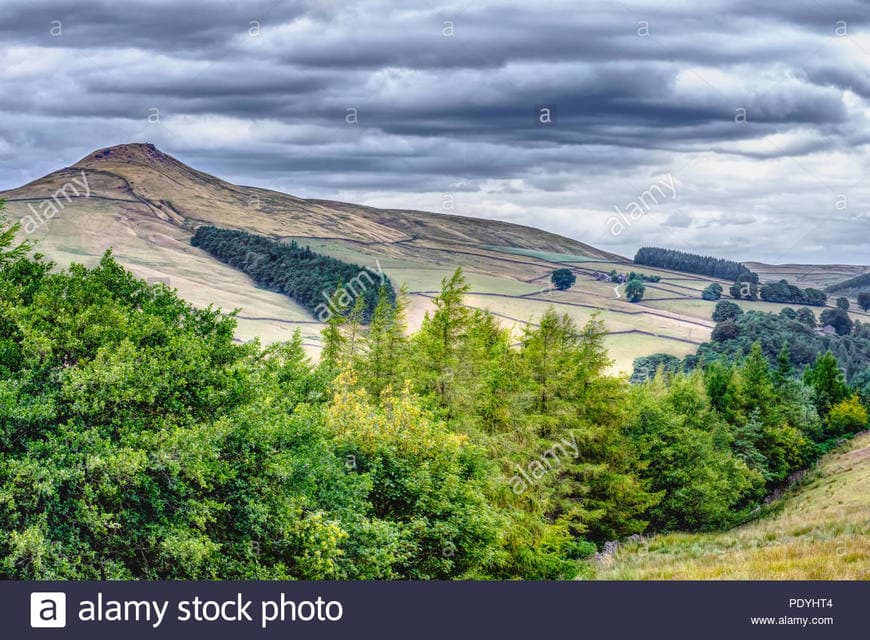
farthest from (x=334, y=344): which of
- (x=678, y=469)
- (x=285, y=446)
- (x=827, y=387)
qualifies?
(x=827, y=387)

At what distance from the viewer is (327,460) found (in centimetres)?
3105

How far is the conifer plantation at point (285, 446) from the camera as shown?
2409cm

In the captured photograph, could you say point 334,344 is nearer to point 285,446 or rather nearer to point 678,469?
point 678,469

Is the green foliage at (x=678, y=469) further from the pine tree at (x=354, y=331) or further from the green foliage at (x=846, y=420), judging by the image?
the green foliage at (x=846, y=420)

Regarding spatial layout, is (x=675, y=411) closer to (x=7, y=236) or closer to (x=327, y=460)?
(x=327, y=460)

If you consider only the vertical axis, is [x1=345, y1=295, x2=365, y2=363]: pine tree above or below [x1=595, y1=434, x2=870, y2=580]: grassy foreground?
above

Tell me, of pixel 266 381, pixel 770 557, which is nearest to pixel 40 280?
pixel 266 381

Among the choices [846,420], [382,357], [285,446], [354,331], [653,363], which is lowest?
[846,420]

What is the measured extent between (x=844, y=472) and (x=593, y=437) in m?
46.9

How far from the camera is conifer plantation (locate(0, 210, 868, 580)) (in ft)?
79.0

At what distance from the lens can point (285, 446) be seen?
98.0ft

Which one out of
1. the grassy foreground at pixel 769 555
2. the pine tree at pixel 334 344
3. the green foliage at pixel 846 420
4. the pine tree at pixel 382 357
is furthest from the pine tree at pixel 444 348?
the green foliage at pixel 846 420

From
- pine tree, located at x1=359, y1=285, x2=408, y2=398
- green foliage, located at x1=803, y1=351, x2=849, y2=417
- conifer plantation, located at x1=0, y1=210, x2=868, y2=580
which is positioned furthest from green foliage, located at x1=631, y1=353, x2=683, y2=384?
pine tree, located at x1=359, y1=285, x2=408, y2=398

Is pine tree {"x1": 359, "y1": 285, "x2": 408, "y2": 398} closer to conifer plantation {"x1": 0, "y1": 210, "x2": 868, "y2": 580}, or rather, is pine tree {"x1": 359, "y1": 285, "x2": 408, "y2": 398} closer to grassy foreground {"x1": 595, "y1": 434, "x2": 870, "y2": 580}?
conifer plantation {"x1": 0, "y1": 210, "x2": 868, "y2": 580}
